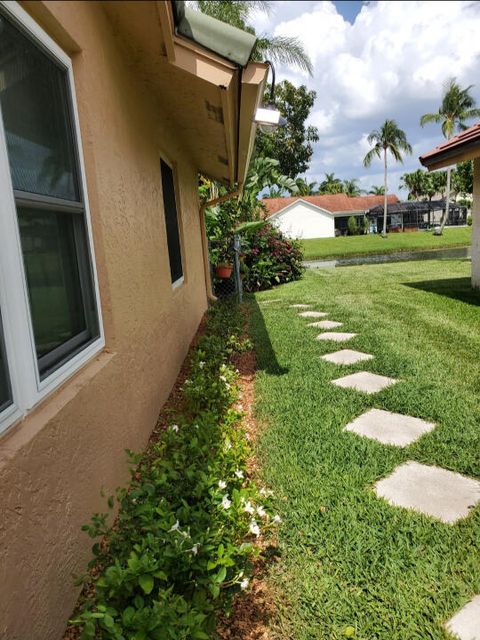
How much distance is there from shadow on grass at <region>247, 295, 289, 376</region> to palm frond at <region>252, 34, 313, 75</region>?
1188 centimetres

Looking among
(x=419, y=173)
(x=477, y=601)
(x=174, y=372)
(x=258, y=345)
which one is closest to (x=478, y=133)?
(x=258, y=345)

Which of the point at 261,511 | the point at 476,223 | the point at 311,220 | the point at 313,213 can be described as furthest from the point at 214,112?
the point at 313,213

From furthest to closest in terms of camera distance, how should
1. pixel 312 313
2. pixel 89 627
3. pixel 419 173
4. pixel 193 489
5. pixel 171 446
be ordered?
pixel 419 173
pixel 312 313
pixel 171 446
pixel 193 489
pixel 89 627

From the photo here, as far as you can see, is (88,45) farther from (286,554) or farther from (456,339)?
(456,339)

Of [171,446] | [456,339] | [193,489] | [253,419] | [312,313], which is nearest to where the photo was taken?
[193,489]

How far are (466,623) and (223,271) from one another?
9530 mm

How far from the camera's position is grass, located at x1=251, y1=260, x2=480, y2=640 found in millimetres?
1817

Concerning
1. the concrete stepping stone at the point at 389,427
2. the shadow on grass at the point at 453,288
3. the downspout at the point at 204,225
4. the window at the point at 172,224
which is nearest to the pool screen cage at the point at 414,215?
the shadow on grass at the point at 453,288

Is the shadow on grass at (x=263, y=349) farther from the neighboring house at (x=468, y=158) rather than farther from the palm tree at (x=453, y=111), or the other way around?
the palm tree at (x=453, y=111)

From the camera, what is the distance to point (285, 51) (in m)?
16.0

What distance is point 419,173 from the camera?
69438 millimetres

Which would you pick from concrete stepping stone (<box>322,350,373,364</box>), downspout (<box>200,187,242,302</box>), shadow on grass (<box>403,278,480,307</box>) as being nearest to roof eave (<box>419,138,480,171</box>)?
shadow on grass (<box>403,278,480,307</box>)

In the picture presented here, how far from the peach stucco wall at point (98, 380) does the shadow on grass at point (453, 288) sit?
5956mm

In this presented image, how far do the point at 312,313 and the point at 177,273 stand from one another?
2.92 meters
